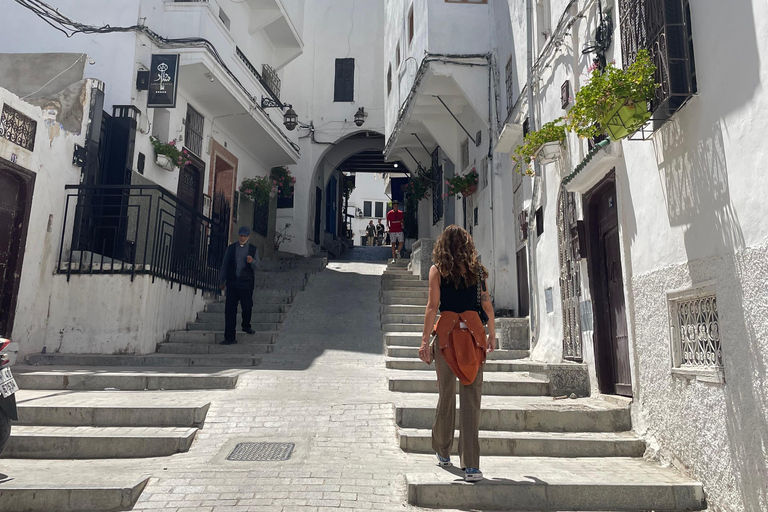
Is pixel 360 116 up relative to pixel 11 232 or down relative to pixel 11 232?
up

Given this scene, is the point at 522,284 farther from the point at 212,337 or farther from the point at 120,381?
the point at 120,381

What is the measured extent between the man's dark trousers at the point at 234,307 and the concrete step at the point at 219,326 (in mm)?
560

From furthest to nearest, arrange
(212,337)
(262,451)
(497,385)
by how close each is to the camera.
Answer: (212,337)
(497,385)
(262,451)

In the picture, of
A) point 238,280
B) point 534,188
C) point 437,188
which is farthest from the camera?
point 437,188

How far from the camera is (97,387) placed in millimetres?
6645

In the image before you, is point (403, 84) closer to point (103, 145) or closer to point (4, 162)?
point (103, 145)

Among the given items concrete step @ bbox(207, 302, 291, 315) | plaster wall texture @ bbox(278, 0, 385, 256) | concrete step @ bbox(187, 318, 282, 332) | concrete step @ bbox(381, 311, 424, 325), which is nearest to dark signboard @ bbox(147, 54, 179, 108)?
concrete step @ bbox(207, 302, 291, 315)

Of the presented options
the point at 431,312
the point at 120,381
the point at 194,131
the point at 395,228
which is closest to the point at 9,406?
the point at 120,381

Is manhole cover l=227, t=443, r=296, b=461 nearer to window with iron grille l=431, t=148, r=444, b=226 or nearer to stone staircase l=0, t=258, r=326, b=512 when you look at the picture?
stone staircase l=0, t=258, r=326, b=512

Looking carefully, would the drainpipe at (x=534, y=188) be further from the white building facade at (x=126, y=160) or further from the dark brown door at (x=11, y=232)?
the dark brown door at (x=11, y=232)

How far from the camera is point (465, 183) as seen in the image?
495 inches

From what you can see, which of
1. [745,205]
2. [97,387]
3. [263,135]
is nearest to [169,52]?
[263,135]

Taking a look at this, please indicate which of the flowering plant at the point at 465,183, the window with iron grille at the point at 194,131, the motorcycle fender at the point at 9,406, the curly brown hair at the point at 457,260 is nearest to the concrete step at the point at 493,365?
the curly brown hair at the point at 457,260

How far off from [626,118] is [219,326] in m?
7.67
